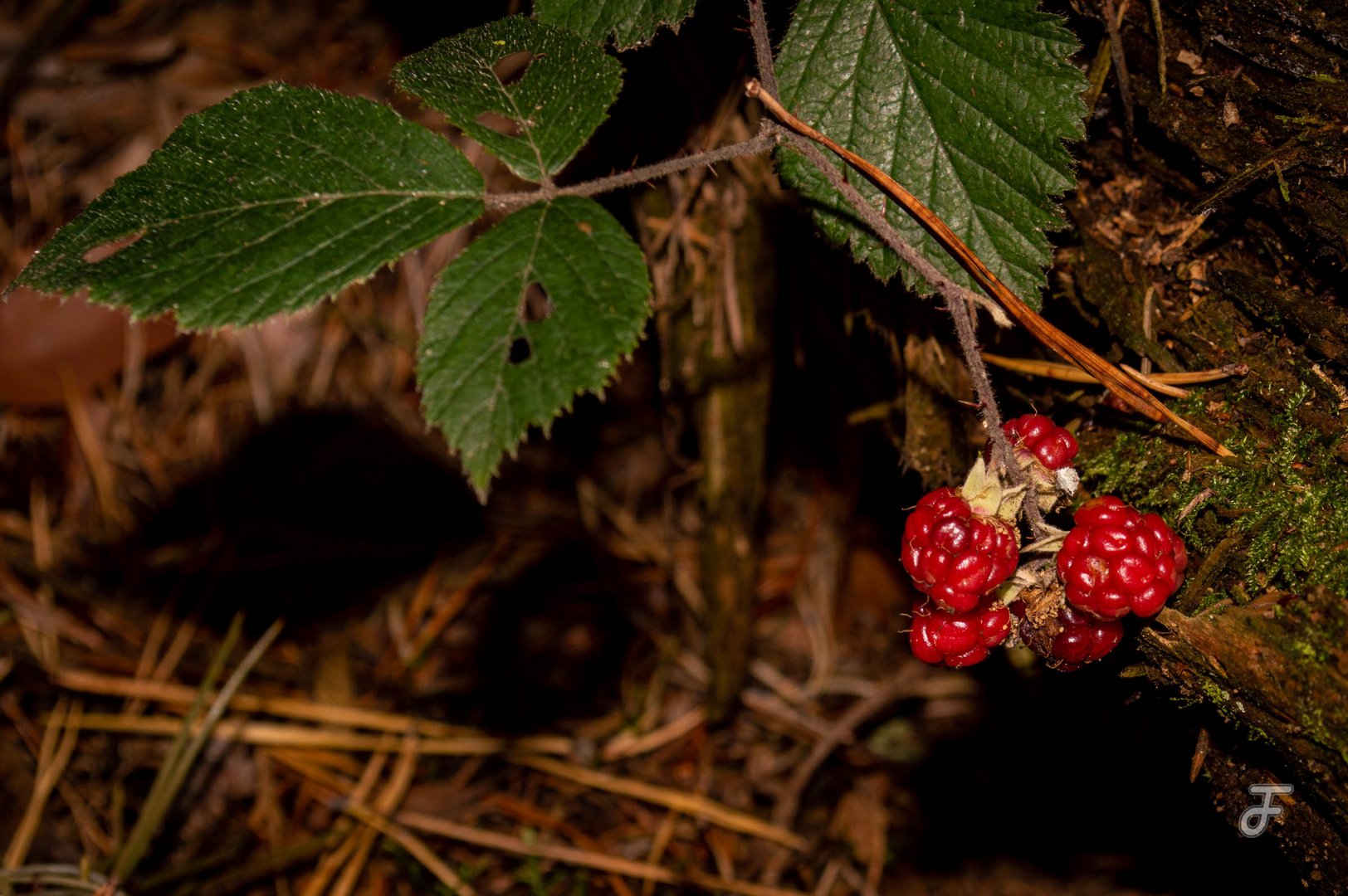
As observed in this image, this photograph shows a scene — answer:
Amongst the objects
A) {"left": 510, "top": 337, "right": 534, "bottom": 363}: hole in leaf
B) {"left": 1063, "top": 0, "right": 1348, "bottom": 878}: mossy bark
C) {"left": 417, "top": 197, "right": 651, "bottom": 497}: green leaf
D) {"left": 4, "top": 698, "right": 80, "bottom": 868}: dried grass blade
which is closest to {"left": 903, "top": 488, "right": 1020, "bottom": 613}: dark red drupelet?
{"left": 1063, "top": 0, "right": 1348, "bottom": 878}: mossy bark

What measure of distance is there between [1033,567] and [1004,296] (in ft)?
1.24

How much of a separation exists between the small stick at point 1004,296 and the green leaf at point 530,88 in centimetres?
22

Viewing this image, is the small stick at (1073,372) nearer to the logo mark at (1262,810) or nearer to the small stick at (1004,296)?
the small stick at (1004,296)

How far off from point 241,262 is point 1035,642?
113 centimetres

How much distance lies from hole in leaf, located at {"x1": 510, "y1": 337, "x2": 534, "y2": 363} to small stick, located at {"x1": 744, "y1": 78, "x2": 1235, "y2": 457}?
1.55ft

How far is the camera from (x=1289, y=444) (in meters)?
1.18

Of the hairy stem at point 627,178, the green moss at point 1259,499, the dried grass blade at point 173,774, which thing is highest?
the hairy stem at point 627,178

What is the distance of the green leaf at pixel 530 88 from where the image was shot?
4.07ft

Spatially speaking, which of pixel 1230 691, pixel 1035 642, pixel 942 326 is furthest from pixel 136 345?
pixel 1230 691

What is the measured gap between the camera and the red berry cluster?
1.04 metres

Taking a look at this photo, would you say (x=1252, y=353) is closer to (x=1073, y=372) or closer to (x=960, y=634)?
(x=1073, y=372)

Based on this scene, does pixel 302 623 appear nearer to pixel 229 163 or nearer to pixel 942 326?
pixel 229 163

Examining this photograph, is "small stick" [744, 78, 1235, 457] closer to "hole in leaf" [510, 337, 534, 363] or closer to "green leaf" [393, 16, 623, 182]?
"green leaf" [393, 16, 623, 182]

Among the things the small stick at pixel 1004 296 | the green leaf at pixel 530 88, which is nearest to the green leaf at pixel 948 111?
the small stick at pixel 1004 296
